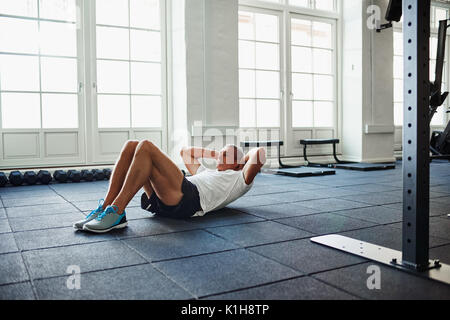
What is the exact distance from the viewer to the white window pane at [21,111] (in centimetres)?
510

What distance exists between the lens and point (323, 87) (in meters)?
7.23

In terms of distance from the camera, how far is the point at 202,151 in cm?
327

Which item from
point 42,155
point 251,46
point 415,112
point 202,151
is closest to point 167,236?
point 202,151

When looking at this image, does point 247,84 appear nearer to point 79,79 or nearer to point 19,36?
point 79,79

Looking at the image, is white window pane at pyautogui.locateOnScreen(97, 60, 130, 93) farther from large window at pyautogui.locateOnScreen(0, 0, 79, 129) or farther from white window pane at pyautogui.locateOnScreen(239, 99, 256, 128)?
white window pane at pyautogui.locateOnScreen(239, 99, 256, 128)

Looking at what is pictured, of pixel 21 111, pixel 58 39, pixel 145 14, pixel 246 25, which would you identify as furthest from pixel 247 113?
pixel 21 111

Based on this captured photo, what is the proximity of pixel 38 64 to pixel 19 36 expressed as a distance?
1.23ft

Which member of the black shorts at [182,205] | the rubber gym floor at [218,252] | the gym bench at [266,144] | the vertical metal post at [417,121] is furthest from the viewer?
the gym bench at [266,144]

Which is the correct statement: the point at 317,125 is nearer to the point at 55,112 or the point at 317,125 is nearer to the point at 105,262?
the point at 55,112

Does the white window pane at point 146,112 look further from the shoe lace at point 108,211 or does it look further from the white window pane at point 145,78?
the shoe lace at point 108,211

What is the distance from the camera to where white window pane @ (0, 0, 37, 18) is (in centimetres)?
506

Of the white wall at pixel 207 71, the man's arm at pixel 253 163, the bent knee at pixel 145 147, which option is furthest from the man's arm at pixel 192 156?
the white wall at pixel 207 71

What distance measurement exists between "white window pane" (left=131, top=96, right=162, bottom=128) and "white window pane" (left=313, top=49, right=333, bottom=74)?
2.81 m

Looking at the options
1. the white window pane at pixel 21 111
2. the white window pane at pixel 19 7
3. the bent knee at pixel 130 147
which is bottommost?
the bent knee at pixel 130 147
